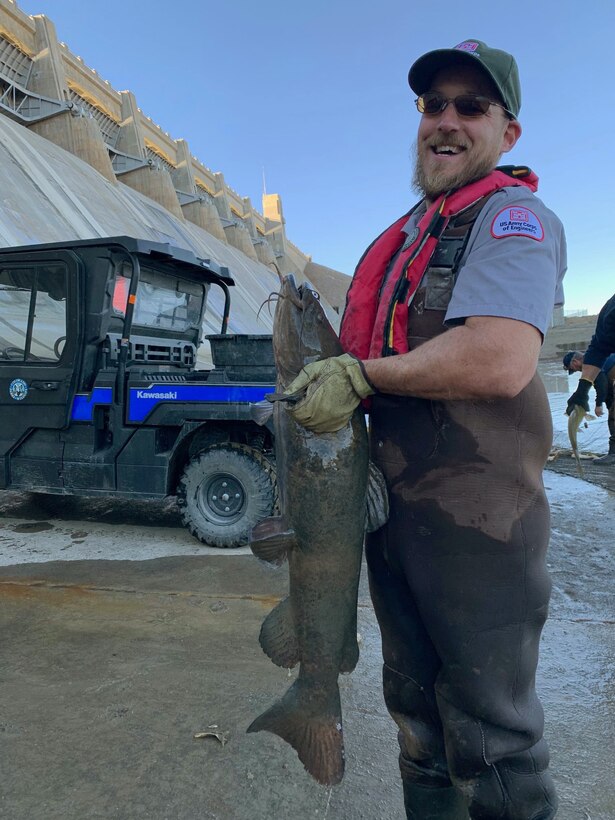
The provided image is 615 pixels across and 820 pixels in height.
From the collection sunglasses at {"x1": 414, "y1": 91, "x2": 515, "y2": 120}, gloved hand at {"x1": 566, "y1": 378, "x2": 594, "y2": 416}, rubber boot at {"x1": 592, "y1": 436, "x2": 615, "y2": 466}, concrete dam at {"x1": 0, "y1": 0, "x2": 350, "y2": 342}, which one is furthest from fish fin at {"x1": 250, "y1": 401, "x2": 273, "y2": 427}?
concrete dam at {"x1": 0, "y1": 0, "x2": 350, "y2": 342}

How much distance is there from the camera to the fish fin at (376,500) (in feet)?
4.96

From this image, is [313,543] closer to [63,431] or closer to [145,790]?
[145,790]

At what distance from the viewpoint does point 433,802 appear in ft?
5.12

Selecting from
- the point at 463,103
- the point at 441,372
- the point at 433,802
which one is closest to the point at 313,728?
the point at 433,802

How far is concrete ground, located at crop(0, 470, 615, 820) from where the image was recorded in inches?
75.4

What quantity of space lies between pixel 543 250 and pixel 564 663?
238 centimetres

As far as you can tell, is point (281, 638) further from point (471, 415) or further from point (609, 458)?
point (609, 458)

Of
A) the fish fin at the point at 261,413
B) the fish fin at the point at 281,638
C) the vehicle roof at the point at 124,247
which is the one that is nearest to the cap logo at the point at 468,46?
the fish fin at the point at 261,413

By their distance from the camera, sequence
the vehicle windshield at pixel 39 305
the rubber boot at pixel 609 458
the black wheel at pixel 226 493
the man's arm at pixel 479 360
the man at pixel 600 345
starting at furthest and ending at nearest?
the rubber boot at pixel 609 458 → the vehicle windshield at pixel 39 305 → the black wheel at pixel 226 493 → the man at pixel 600 345 → the man's arm at pixel 479 360

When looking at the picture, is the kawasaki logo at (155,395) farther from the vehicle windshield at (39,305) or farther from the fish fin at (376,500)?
the fish fin at (376,500)

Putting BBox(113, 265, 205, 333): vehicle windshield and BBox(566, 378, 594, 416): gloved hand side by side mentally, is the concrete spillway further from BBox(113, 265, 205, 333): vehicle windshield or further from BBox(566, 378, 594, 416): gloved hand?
BBox(566, 378, 594, 416): gloved hand

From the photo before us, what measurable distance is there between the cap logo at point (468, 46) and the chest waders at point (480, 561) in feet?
1.33

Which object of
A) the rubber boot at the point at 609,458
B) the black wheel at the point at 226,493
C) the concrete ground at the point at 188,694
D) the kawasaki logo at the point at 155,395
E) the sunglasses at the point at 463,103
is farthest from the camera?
the rubber boot at the point at 609,458

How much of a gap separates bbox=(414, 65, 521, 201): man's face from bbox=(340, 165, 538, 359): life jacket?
37mm
